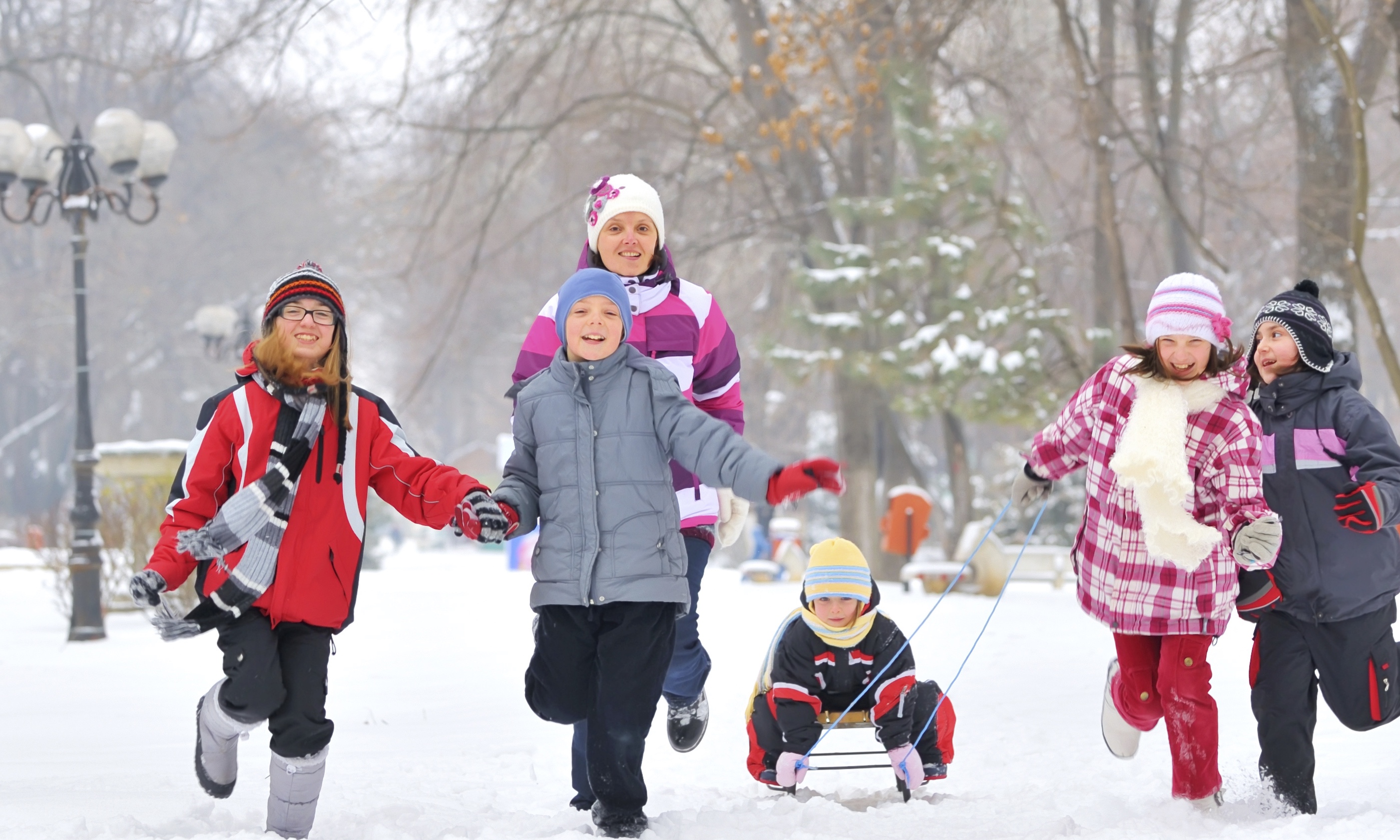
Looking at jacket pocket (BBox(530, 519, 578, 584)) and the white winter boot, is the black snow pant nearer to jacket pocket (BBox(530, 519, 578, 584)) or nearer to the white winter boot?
jacket pocket (BBox(530, 519, 578, 584))

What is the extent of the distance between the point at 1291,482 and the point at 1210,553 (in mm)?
414

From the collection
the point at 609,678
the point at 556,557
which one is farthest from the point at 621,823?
the point at 556,557

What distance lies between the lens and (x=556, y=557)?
3.98 meters

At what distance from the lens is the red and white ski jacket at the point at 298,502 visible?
3.85 metres

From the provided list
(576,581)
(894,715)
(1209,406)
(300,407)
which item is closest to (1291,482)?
(1209,406)

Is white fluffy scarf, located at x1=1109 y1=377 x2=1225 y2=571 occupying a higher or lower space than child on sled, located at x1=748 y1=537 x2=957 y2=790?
higher

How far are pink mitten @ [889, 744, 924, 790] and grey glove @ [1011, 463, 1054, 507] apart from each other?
902mm

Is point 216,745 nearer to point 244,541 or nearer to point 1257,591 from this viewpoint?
point 244,541

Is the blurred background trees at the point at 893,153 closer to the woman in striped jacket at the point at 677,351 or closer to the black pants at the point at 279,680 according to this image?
the woman in striped jacket at the point at 677,351

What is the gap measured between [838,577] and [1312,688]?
1.52 metres

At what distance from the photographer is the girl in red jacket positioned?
3.80 m

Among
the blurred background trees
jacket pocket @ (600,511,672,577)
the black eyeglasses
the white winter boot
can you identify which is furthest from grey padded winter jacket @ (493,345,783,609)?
the blurred background trees

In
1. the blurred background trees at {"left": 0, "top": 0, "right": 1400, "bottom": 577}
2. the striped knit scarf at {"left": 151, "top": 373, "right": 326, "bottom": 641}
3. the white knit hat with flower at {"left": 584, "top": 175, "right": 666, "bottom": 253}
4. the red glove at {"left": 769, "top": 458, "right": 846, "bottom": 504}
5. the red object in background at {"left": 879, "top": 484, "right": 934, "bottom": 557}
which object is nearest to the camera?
the red glove at {"left": 769, "top": 458, "right": 846, "bottom": 504}

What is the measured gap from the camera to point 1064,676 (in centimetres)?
812
